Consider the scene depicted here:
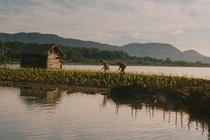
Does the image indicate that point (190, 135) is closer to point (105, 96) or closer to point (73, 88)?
point (105, 96)

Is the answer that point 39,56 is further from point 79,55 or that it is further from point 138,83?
point 79,55

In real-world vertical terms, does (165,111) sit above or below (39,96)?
below

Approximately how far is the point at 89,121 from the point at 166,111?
27.3ft

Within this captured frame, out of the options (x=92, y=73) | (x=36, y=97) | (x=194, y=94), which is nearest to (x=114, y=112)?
(x=194, y=94)

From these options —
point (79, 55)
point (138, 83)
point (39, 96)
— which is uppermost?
Answer: point (79, 55)

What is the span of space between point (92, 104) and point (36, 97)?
551 centimetres

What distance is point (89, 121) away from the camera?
79.9ft

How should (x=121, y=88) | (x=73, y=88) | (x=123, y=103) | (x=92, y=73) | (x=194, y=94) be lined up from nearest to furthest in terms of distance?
(x=194, y=94) < (x=123, y=103) < (x=121, y=88) < (x=73, y=88) < (x=92, y=73)

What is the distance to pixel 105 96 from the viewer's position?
39125 mm

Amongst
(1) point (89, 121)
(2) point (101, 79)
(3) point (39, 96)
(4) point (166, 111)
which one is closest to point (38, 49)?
(2) point (101, 79)

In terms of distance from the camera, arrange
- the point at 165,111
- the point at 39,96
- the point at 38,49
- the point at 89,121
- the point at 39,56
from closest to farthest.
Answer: the point at 89,121 < the point at 165,111 < the point at 39,96 < the point at 39,56 < the point at 38,49

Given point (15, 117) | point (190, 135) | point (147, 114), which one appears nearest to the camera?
point (190, 135)

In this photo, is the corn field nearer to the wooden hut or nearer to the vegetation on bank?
the vegetation on bank

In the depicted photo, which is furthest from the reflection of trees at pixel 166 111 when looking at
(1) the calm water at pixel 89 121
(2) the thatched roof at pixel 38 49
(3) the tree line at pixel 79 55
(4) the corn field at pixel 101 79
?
(3) the tree line at pixel 79 55
